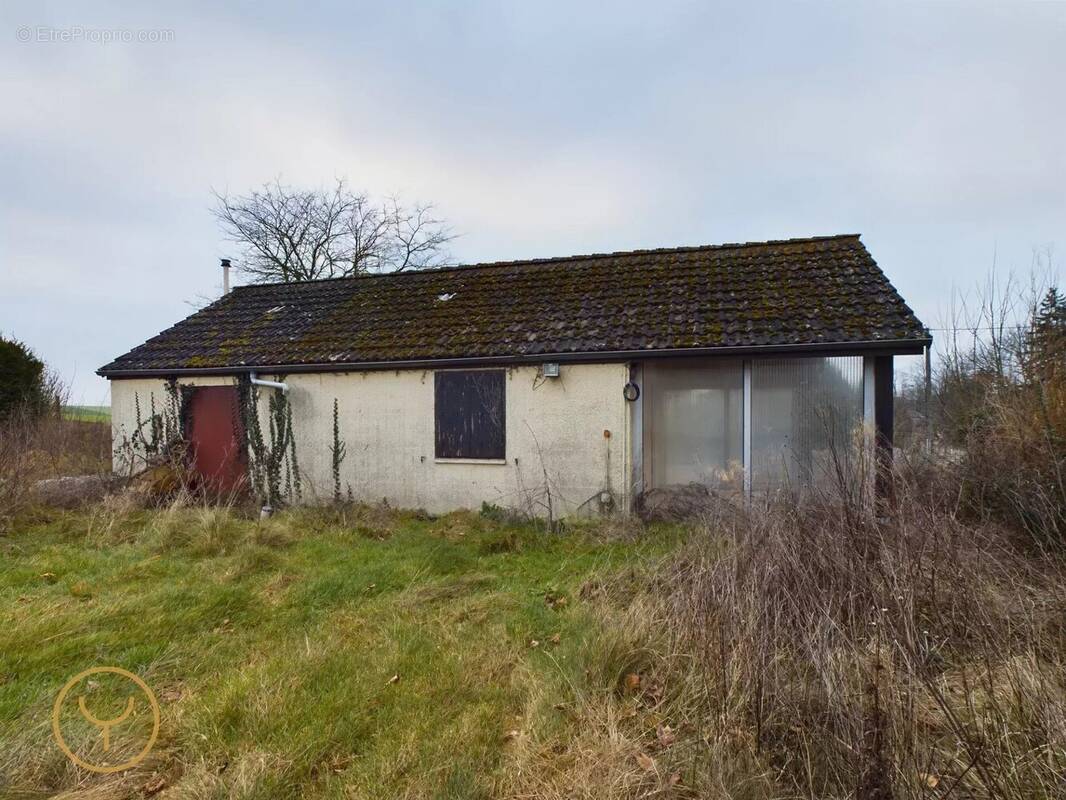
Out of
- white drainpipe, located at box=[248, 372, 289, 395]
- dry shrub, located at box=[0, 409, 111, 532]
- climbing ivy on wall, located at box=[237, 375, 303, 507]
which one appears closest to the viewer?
dry shrub, located at box=[0, 409, 111, 532]

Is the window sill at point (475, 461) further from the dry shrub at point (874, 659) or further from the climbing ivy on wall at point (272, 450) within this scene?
the dry shrub at point (874, 659)

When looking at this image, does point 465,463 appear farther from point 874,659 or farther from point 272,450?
point 874,659

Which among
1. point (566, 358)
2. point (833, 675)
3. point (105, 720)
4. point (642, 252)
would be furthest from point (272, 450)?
point (833, 675)

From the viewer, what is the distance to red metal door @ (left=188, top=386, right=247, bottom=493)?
11.0 m

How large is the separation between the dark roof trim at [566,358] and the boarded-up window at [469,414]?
0.24 m

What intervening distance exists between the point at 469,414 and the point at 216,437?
17.5 feet

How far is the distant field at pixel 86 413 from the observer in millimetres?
17422

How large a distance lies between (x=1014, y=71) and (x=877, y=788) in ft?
34.2

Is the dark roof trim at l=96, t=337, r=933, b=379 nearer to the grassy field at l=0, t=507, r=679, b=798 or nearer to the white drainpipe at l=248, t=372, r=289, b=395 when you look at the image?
the white drainpipe at l=248, t=372, r=289, b=395

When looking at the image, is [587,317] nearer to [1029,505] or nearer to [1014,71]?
[1029,505]

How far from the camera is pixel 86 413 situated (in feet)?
59.9

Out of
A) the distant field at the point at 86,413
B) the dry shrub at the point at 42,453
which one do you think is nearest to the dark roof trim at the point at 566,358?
the dry shrub at the point at 42,453

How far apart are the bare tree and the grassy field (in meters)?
19.1

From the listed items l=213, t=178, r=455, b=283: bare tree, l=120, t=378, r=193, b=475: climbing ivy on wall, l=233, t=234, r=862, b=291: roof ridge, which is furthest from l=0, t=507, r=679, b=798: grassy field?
l=213, t=178, r=455, b=283: bare tree
